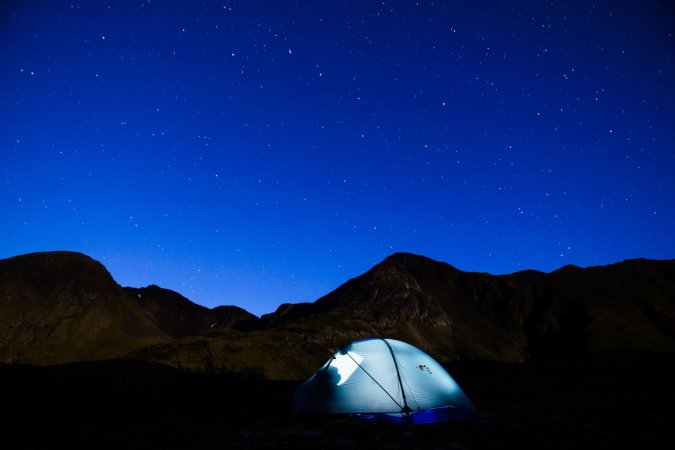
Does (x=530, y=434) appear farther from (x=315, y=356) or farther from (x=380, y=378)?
(x=315, y=356)

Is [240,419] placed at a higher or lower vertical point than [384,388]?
lower

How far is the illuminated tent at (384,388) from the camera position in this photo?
10273 mm

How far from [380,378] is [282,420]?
8.88 ft

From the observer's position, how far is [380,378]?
10.8 meters

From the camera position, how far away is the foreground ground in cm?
787

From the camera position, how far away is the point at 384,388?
10.6 metres

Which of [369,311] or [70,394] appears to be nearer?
[70,394]

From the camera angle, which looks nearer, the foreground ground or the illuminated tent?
the foreground ground

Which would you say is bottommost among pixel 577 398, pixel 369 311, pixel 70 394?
pixel 577 398

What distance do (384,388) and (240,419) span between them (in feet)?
12.7

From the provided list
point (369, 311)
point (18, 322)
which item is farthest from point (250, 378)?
point (18, 322)

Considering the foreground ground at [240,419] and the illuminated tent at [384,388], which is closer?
the foreground ground at [240,419]

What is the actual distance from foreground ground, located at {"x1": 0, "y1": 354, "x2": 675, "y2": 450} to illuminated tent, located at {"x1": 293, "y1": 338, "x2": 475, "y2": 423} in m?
0.39

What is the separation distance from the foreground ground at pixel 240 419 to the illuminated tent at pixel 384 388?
390mm
